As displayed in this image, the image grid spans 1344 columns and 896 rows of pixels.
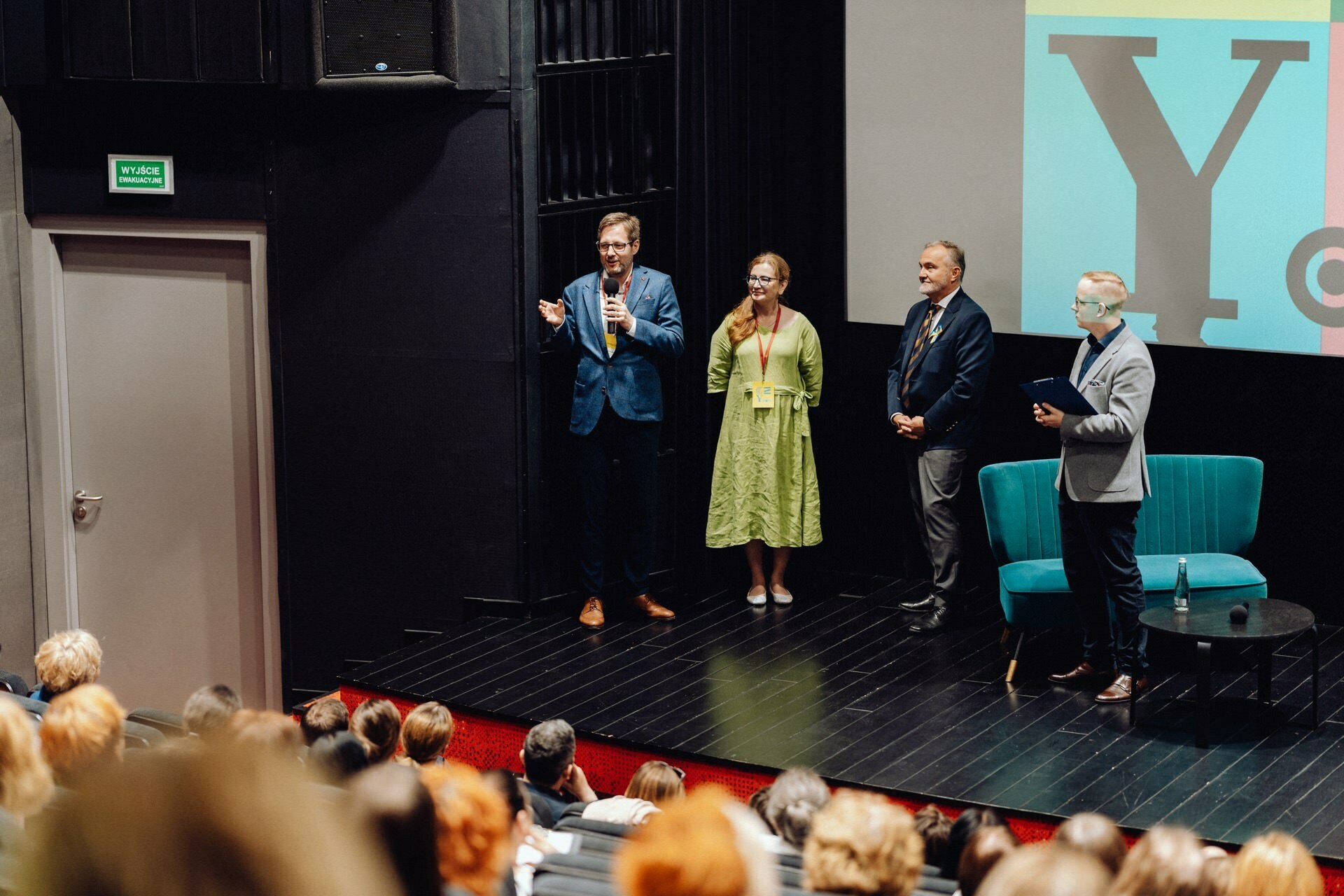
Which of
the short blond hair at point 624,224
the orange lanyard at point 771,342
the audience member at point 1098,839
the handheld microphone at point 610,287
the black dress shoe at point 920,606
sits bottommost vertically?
the black dress shoe at point 920,606

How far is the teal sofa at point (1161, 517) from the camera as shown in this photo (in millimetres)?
5875

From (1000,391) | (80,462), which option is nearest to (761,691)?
(1000,391)

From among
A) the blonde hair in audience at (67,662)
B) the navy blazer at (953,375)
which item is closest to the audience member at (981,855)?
the blonde hair in audience at (67,662)

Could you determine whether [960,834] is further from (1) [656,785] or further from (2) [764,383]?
(2) [764,383]

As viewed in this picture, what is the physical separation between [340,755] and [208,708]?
49 cm

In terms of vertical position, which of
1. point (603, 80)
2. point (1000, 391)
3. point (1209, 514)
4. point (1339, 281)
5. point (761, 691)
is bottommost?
point (761, 691)

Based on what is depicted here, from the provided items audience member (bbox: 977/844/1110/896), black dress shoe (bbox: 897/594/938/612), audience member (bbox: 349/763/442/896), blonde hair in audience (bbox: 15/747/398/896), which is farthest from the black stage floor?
blonde hair in audience (bbox: 15/747/398/896)

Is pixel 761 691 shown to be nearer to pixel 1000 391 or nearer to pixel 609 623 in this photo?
pixel 609 623

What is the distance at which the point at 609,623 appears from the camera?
649 centimetres

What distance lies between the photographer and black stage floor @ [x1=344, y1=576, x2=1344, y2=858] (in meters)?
4.77

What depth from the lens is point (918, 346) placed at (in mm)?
6207

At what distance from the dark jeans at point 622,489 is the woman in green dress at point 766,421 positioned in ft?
1.08

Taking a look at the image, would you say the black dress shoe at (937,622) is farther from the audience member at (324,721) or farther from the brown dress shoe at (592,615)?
the audience member at (324,721)

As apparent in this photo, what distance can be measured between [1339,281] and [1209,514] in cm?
98
